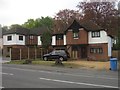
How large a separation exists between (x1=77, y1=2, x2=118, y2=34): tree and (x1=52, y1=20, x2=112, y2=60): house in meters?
13.3

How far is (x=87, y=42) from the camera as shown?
5000 centimetres

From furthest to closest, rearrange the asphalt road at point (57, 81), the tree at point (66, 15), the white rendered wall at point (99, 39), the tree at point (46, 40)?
the tree at point (66, 15)
the tree at point (46, 40)
the white rendered wall at point (99, 39)
the asphalt road at point (57, 81)

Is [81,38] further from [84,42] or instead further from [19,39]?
[19,39]

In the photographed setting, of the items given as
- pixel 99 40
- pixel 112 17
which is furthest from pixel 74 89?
pixel 112 17

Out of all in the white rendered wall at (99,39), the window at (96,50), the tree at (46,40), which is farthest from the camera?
the tree at (46,40)

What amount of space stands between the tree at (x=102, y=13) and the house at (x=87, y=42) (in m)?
13.3

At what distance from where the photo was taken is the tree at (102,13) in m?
64.8

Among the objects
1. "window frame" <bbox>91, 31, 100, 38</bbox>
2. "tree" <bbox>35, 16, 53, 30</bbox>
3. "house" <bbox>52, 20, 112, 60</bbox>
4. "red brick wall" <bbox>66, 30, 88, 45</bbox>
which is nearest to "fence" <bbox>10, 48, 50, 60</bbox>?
"house" <bbox>52, 20, 112, 60</bbox>

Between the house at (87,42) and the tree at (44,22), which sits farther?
the tree at (44,22)

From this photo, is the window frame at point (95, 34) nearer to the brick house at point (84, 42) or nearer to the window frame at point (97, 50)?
the brick house at point (84, 42)

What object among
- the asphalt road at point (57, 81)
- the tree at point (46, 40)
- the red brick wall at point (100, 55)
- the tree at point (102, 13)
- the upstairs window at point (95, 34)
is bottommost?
the asphalt road at point (57, 81)

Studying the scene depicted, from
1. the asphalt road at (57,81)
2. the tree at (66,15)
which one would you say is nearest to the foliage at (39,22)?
the tree at (66,15)

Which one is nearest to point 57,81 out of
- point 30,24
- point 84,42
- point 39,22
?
point 84,42

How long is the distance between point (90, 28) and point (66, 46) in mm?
5906
